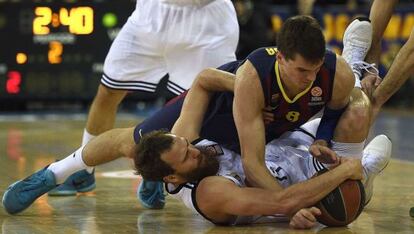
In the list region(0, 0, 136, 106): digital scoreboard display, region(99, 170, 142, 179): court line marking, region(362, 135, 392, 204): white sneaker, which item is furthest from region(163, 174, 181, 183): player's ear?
region(0, 0, 136, 106): digital scoreboard display

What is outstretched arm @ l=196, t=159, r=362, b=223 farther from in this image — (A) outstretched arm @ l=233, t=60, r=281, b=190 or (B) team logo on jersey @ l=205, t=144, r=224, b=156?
(B) team logo on jersey @ l=205, t=144, r=224, b=156

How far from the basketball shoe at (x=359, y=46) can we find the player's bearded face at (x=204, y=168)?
113 cm

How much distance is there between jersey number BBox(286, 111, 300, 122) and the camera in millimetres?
4871

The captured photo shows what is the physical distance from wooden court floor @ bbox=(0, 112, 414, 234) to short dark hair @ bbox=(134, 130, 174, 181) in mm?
284

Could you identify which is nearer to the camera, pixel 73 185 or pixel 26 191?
pixel 26 191

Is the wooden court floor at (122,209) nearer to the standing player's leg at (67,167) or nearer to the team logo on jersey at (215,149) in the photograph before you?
the standing player's leg at (67,167)

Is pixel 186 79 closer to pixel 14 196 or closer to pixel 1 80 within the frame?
pixel 14 196

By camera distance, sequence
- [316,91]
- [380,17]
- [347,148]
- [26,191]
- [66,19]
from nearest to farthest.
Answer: [316,91]
[347,148]
[26,191]
[380,17]
[66,19]

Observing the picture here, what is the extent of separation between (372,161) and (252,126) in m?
0.92

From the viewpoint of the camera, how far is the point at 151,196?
556 cm

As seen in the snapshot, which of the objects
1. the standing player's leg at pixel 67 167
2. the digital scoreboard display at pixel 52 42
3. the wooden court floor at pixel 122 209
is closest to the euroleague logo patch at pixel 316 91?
the wooden court floor at pixel 122 209

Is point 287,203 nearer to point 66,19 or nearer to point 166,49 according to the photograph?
point 166,49

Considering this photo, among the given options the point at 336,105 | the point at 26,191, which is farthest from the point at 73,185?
the point at 336,105

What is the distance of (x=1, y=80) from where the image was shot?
11.7 meters
